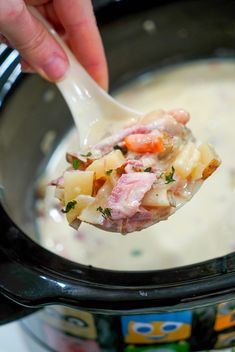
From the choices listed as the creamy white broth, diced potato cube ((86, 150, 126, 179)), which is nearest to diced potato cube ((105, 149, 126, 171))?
diced potato cube ((86, 150, 126, 179))

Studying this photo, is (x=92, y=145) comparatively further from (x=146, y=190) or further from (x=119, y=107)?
(x=146, y=190)

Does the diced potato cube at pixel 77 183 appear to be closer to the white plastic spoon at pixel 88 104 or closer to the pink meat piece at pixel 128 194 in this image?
the pink meat piece at pixel 128 194

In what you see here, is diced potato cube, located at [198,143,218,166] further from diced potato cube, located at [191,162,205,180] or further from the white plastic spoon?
the white plastic spoon

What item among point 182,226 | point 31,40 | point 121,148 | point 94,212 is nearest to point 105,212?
point 94,212

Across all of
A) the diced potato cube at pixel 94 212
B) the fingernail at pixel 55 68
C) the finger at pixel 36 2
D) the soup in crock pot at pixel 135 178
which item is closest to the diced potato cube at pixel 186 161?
the soup in crock pot at pixel 135 178

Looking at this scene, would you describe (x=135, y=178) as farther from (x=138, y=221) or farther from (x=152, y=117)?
(x=152, y=117)

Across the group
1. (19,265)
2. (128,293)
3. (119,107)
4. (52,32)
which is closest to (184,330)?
(128,293)
